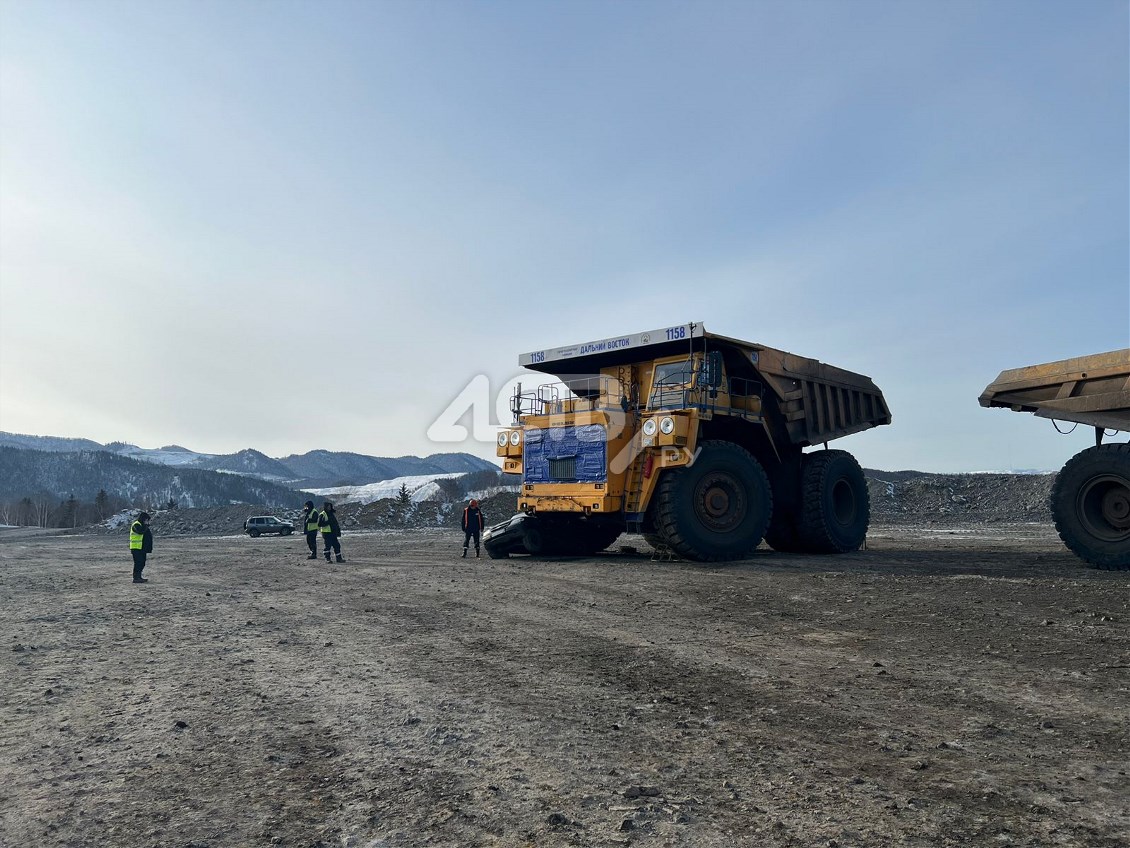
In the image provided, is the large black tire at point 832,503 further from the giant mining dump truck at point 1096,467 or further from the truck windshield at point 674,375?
the giant mining dump truck at point 1096,467

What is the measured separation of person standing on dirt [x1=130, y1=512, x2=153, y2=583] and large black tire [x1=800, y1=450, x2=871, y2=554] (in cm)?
1180

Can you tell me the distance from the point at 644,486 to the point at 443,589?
13.4 feet

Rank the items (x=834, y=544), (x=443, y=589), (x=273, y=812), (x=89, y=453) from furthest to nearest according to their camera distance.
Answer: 1. (x=89, y=453)
2. (x=834, y=544)
3. (x=443, y=589)
4. (x=273, y=812)

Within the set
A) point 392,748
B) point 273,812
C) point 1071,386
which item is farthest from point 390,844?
point 1071,386

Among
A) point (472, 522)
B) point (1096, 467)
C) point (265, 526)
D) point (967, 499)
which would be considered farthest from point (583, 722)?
point (967, 499)

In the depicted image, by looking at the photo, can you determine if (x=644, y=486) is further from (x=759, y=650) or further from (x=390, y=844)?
(x=390, y=844)

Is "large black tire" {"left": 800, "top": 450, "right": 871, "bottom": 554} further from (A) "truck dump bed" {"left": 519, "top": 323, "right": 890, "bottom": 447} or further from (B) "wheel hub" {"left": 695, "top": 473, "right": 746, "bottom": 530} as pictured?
(B) "wheel hub" {"left": 695, "top": 473, "right": 746, "bottom": 530}

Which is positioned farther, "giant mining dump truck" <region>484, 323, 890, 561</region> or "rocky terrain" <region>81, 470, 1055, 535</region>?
"rocky terrain" <region>81, 470, 1055, 535</region>

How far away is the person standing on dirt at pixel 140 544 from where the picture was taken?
12484 millimetres

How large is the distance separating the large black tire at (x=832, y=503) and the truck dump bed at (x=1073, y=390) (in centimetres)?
354

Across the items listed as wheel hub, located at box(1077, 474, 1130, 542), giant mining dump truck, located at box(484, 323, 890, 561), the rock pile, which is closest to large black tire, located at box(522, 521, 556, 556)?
giant mining dump truck, located at box(484, 323, 890, 561)

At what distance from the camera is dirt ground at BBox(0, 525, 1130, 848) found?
9.44 feet

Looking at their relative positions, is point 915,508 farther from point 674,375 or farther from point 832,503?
point 674,375

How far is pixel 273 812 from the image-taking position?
3.01 m
